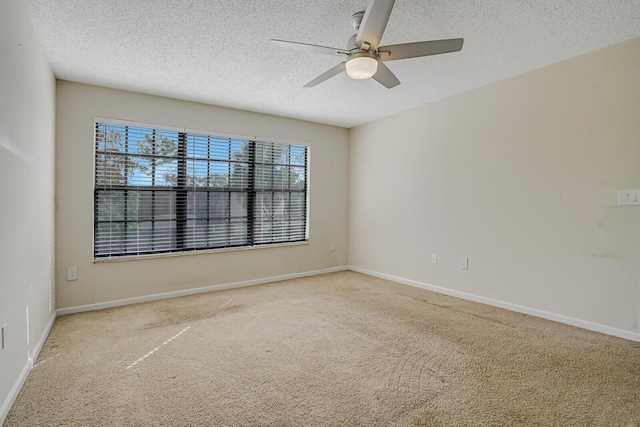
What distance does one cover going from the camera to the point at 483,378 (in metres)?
2.04

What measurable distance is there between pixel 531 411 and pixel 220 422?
1.61 meters

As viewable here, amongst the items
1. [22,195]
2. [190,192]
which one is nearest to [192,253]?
[190,192]

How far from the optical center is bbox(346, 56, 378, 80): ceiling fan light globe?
6.86 ft

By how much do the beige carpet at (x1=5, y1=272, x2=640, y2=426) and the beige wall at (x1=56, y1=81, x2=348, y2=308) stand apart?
411 mm

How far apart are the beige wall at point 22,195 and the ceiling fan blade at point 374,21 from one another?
1862 millimetres

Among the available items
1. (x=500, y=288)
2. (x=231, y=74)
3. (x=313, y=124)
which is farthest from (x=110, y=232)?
(x=500, y=288)

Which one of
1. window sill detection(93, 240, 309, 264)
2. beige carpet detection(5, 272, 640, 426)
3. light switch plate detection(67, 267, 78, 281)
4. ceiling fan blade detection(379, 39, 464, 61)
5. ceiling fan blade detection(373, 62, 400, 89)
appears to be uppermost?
ceiling fan blade detection(379, 39, 464, 61)

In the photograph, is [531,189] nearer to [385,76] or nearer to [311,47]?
[385,76]

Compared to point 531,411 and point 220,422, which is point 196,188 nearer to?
point 220,422

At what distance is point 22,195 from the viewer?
2051 millimetres

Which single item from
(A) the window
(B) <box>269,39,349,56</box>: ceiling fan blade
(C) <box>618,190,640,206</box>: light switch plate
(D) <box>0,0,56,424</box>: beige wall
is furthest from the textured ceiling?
(C) <box>618,190,640,206</box>: light switch plate

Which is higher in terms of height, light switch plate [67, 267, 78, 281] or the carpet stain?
light switch plate [67, 267, 78, 281]

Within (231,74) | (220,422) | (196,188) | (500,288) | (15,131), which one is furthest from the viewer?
(196,188)

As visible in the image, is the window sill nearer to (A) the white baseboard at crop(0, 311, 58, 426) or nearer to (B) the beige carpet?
(B) the beige carpet
